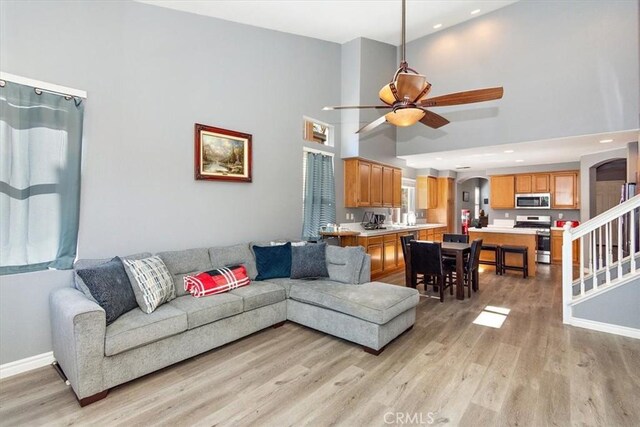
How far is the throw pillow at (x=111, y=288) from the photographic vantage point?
2.29 metres

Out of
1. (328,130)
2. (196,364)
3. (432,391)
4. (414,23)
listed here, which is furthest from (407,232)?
(196,364)

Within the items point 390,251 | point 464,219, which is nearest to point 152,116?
point 390,251

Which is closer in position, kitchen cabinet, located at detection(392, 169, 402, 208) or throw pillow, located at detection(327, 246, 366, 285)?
throw pillow, located at detection(327, 246, 366, 285)

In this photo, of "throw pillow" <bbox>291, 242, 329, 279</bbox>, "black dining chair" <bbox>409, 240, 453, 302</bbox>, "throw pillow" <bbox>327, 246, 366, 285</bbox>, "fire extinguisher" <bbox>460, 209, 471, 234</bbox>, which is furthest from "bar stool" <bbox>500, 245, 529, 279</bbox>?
"throw pillow" <bbox>291, 242, 329, 279</bbox>

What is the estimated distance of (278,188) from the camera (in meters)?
4.59

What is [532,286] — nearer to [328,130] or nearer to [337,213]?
[337,213]

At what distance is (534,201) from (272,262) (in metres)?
7.25

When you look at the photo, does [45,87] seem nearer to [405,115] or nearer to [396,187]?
[405,115]

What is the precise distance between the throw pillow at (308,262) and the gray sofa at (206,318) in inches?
3.9

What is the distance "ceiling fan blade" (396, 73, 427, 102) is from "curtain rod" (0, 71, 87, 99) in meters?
2.90

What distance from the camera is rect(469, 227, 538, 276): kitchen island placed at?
231 inches

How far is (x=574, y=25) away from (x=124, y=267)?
700 cm

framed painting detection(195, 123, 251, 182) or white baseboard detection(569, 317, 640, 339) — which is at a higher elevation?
framed painting detection(195, 123, 251, 182)

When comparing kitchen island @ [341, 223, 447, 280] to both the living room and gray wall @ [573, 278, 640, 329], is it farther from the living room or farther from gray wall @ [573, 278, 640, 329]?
gray wall @ [573, 278, 640, 329]
